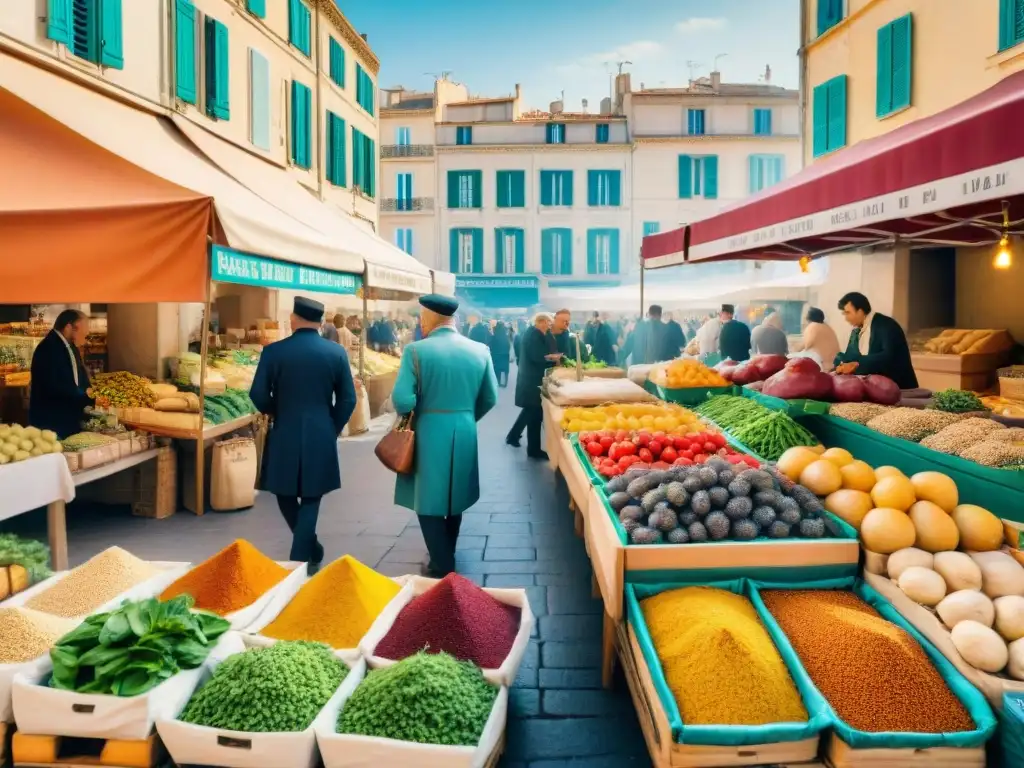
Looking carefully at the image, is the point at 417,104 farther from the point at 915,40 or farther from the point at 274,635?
the point at 274,635

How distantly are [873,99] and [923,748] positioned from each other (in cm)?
1187

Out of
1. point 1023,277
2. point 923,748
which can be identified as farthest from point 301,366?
point 1023,277

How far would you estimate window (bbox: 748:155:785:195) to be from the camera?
30781 millimetres

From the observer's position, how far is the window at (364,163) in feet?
51.9

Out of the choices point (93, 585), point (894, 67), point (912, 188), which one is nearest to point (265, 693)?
point (93, 585)

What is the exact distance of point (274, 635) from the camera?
302 cm

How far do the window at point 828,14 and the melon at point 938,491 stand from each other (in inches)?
470

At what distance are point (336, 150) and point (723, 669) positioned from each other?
44.4 ft

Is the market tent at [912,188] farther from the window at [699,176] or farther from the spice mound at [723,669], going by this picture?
the window at [699,176]

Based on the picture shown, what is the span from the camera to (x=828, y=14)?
12.9 m

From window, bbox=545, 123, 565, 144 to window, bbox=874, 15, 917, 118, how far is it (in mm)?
21639

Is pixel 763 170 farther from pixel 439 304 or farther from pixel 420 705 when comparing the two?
pixel 420 705

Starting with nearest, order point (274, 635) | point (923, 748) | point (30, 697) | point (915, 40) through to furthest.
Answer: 1. point (923, 748)
2. point (30, 697)
3. point (274, 635)
4. point (915, 40)

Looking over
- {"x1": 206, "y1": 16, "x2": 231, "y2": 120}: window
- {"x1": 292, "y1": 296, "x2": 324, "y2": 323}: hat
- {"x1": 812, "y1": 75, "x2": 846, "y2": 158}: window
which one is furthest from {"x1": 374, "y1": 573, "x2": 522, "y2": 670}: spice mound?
{"x1": 812, "y1": 75, "x2": 846, "y2": 158}: window
